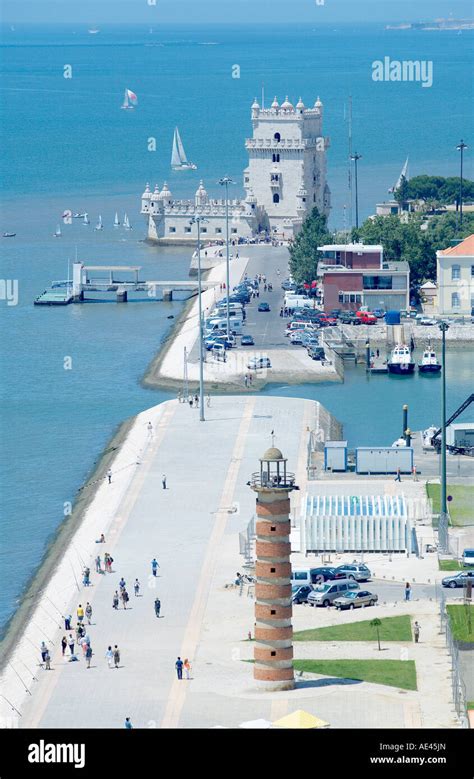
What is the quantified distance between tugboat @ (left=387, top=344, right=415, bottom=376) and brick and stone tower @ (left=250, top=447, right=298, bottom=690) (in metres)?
50.7

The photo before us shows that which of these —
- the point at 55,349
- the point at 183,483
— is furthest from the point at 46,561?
the point at 55,349

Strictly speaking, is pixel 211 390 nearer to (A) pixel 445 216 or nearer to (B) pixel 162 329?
(B) pixel 162 329

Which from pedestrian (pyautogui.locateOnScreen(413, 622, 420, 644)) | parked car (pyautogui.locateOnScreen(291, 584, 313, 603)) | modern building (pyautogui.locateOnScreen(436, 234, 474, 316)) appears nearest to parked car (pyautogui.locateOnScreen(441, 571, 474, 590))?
parked car (pyautogui.locateOnScreen(291, 584, 313, 603))

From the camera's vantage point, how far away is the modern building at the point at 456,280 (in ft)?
356

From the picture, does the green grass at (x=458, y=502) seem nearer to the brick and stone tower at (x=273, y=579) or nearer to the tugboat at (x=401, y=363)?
the brick and stone tower at (x=273, y=579)

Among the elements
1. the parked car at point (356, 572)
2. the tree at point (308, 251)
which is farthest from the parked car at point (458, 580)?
the tree at point (308, 251)

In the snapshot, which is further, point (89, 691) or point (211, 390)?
point (211, 390)

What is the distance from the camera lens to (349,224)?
152 metres

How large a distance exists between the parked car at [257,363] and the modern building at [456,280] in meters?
14.4

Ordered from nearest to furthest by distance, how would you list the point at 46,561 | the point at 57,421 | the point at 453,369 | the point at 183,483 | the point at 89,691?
the point at 89,691 < the point at 46,561 < the point at 183,483 < the point at 57,421 < the point at 453,369

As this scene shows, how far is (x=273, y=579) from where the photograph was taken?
1908 inches

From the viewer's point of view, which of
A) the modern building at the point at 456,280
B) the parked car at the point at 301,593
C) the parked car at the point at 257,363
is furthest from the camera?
the modern building at the point at 456,280

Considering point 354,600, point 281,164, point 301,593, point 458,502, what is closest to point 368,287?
point 281,164

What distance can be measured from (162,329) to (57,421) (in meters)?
24.7
